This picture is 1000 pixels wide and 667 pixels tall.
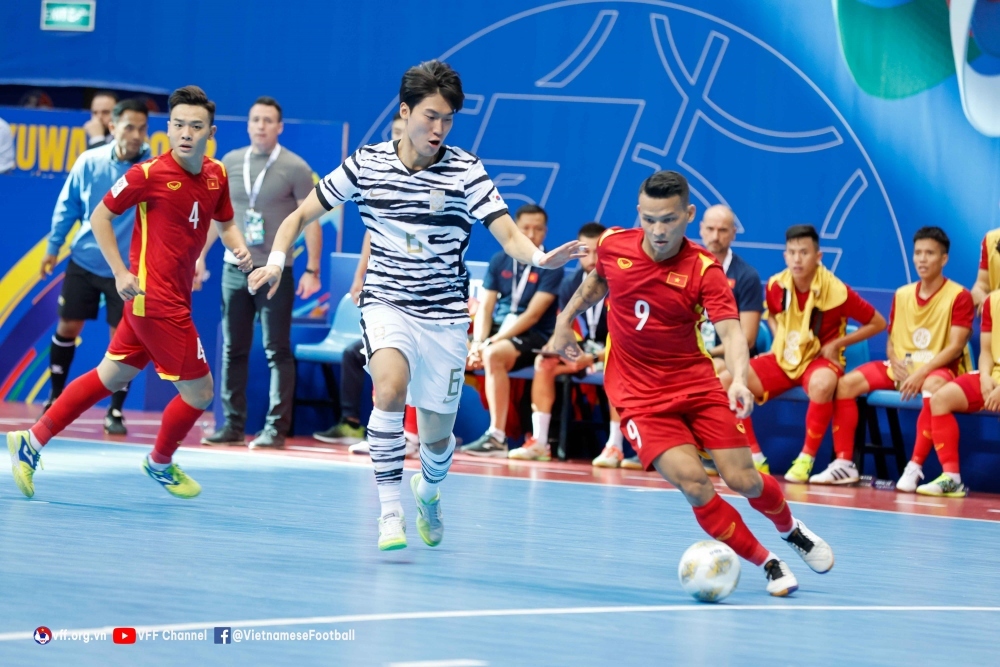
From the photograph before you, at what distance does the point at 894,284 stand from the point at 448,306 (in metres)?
6.12

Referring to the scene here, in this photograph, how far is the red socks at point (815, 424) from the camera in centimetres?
948

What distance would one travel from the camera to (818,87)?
10.9m

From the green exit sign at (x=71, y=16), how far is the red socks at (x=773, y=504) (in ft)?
30.6

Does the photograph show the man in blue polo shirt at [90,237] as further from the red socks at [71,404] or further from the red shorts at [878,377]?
the red shorts at [878,377]

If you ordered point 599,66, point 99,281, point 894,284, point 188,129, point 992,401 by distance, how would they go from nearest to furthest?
point 188,129 < point 992,401 < point 99,281 < point 894,284 < point 599,66

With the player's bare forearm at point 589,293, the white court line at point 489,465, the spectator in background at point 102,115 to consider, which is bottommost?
the white court line at point 489,465

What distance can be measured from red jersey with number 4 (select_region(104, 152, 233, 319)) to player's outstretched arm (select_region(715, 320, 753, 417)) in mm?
2837

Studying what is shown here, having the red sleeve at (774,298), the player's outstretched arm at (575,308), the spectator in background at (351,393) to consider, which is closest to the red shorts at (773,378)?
the red sleeve at (774,298)

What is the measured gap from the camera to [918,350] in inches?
376

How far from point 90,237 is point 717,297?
234 inches

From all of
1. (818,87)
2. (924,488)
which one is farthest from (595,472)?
(818,87)

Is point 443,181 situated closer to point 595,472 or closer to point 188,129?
point 188,129

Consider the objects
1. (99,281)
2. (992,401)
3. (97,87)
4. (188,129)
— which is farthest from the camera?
(97,87)

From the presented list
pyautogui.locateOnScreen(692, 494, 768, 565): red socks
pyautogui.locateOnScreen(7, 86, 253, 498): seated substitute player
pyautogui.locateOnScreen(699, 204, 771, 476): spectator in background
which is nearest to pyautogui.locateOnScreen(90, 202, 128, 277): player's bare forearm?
pyautogui.locateOnScreen(7, 86, 253, 498): seated substitute player
